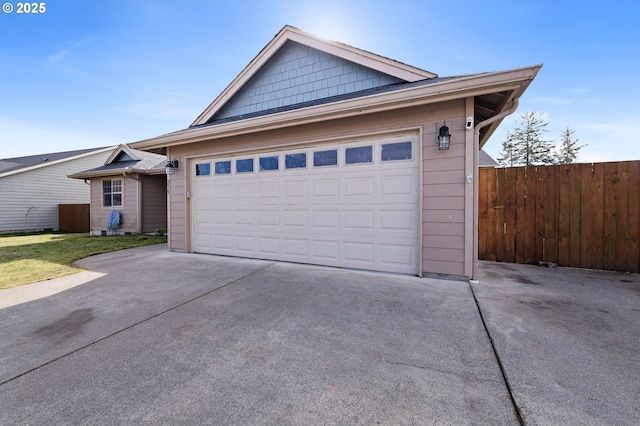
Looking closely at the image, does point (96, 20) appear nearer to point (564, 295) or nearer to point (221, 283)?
point (221, 283)

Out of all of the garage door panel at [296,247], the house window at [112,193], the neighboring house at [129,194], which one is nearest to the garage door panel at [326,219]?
the garage door panel at [296,247]

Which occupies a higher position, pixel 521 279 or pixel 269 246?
pixel 269 246

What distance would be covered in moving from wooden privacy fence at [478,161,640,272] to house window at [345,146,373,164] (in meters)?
2.76

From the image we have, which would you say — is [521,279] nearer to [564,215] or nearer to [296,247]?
[564,215]

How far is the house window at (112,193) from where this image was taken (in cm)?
1120

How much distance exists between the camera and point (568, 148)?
16766 mm

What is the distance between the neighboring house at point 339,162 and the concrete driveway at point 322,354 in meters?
1.04

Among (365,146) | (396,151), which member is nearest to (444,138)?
(396,151)

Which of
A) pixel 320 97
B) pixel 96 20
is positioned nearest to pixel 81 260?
pixel 96 20

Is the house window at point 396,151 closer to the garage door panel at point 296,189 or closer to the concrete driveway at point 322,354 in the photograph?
the garage door panel at point 296,189

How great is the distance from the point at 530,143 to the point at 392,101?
62.8ft

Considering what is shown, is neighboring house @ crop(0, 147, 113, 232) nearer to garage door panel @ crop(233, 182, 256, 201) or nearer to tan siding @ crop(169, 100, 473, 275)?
garage door panel @ crop(233, 182, 256, 201)

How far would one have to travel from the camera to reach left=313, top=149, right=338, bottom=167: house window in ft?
16.2

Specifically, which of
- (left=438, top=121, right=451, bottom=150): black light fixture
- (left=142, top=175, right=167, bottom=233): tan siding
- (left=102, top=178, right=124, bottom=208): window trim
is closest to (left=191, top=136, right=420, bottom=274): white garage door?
(left=438, top=121, right=451, bottom=150): black light fixture
